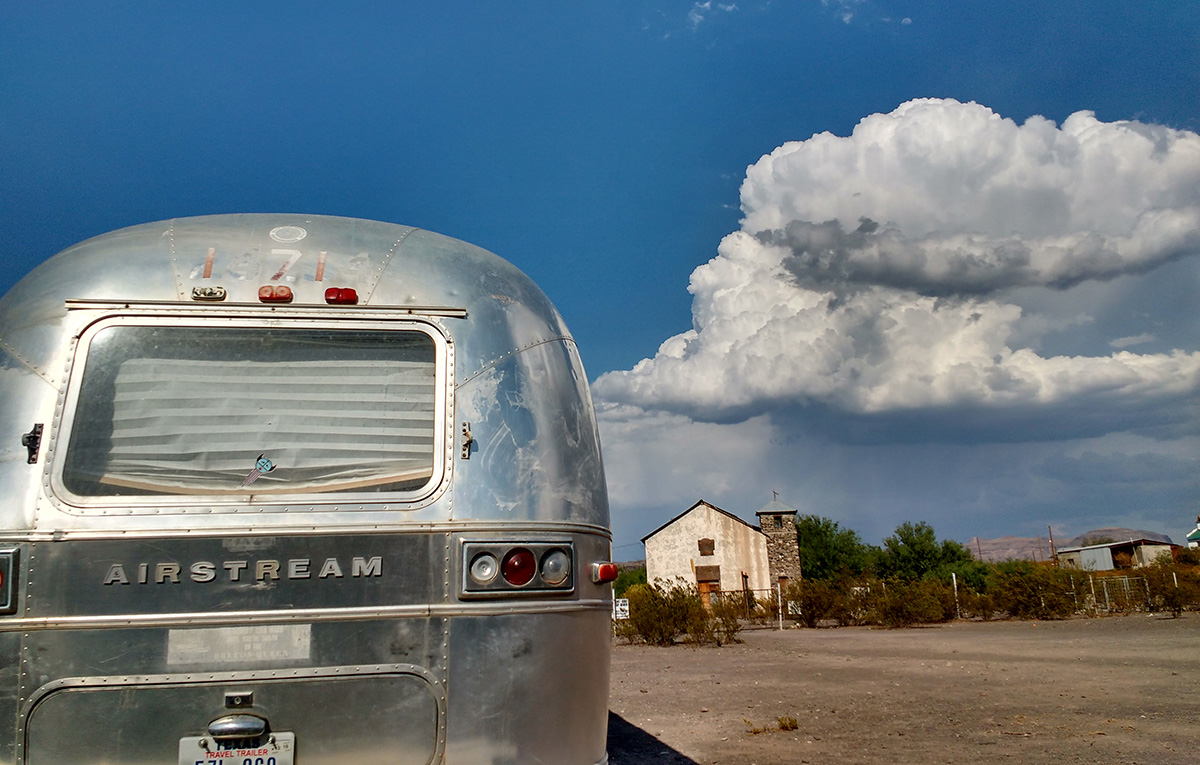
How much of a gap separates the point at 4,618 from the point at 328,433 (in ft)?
3.76

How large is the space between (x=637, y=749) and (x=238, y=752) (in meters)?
4.79

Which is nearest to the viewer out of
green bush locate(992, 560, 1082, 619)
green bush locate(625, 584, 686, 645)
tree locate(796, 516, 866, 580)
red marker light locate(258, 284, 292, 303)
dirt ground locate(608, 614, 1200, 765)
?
red marker light locate(258, 284, 292, 303)

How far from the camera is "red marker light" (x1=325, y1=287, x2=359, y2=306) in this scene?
10.6 feet

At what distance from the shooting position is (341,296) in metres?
3.26

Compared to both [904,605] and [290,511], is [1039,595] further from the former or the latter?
[290,511]

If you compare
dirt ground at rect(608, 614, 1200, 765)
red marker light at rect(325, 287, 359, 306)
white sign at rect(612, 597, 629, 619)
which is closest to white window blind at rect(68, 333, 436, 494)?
red marker light at rect(325, 287, 359, 306)

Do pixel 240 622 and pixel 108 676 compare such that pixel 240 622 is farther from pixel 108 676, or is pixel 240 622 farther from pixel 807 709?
pixel 807 709

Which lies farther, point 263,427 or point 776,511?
point 776,511

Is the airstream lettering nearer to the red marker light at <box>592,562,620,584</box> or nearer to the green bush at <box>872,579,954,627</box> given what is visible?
the red marker light at <box>592,562,620,584</box>

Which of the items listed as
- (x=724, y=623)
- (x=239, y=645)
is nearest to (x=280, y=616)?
(x=239, y=645)

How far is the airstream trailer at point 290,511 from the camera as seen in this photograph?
2.69m

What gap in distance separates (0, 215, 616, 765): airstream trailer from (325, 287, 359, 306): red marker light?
0.02 m

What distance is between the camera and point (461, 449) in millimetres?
3078

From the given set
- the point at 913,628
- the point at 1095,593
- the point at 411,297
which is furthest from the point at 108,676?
the point at 1095,593
